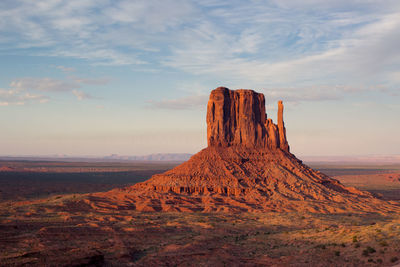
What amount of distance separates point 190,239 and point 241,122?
46054 mm

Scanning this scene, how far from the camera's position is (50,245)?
108ft

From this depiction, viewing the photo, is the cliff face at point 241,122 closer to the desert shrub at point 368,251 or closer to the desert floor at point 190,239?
the desert floor at point 190,239

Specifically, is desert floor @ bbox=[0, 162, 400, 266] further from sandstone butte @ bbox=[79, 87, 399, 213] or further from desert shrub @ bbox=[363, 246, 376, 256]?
sandstone butte @ bbox=[79, 87, 399, 213]

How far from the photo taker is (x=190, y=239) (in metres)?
38.3

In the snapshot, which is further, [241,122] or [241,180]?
[241,122]

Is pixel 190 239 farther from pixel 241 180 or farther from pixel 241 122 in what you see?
pixel 241 122

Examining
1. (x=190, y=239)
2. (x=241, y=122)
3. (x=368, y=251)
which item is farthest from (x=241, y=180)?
(x=368, y=251)

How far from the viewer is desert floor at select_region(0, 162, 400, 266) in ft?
84.6

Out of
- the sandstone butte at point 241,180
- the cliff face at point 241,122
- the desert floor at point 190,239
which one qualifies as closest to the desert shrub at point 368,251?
the desert floor at point 190,239

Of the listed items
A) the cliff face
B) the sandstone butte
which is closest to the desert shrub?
the sandstone butte

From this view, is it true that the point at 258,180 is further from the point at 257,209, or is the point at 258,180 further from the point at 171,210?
the point at 171,210

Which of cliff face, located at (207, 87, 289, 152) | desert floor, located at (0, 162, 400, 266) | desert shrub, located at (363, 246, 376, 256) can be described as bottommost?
desert floor, located at (0, 162, 400, 266)

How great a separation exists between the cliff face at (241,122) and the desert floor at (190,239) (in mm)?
25754

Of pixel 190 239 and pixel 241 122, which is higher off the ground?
pixel 241 122
